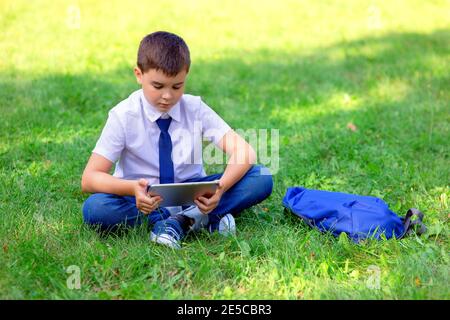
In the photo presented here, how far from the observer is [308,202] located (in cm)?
350

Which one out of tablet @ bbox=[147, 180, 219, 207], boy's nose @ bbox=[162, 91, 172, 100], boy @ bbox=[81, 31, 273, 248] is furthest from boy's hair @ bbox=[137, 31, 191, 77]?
tablet @ bbox=[147, 180, 219, 207]

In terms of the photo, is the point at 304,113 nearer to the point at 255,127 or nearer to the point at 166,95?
the point at 255,127

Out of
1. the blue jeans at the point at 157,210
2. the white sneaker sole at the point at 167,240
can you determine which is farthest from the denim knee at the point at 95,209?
the white sneaker sole at the point at 167,240

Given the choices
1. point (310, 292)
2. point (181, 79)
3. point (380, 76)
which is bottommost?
point (310, 292)

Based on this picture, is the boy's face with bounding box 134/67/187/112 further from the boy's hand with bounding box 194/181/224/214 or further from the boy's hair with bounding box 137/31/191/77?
the boy's hand with bounding box 194/181/224/214

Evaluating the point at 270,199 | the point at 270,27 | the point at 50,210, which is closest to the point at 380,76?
the point at 270,27

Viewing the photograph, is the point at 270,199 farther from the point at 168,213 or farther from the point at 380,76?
the point at 380,76

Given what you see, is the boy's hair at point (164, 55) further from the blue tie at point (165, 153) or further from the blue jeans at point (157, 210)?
the blue jeans at point (157, 210)

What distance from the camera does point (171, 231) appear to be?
10.4 ft

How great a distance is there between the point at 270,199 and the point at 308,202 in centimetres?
50

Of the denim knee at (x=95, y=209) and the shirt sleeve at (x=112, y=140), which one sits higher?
the shirt sleeve at (x=112, y=140)

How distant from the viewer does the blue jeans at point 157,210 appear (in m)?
3.18

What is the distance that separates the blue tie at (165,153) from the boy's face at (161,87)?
0.46 feet

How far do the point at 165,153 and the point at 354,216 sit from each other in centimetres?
110
